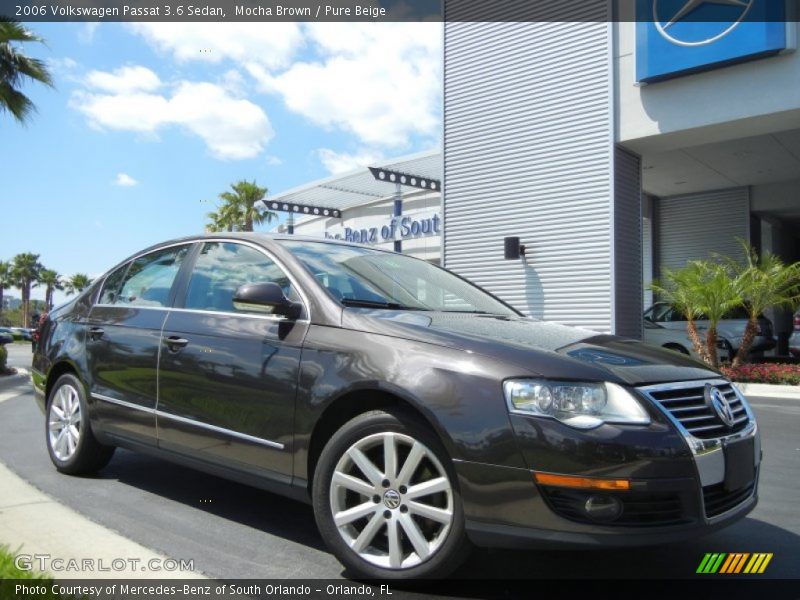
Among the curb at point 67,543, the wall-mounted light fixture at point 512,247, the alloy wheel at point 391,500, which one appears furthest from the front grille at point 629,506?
the wall-mounted light fixture at point 512,247

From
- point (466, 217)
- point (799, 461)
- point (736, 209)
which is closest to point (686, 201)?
point (736, 209)

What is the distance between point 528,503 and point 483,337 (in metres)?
0.69

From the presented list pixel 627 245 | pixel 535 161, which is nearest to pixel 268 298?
pixel 627 245

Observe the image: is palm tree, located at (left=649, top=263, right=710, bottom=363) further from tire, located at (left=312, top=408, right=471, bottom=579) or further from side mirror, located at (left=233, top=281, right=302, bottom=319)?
tire, located at (left=312, top=408, right=471, bottom=579)

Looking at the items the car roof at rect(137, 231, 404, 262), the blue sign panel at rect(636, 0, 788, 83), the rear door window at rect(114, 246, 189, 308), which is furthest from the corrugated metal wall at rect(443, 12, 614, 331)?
the rear door window at rect(114, 246, 189, 308)

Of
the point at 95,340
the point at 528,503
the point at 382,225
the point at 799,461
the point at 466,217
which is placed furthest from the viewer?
the point at 382,225

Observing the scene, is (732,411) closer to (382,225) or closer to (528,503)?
(528,503)

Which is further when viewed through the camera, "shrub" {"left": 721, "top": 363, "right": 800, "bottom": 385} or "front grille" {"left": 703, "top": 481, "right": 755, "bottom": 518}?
"shrub" {"left": 721, "top": 363, "right": 800, "bottom": 385}

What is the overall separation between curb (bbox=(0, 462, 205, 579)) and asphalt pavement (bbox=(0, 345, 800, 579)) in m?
0.13

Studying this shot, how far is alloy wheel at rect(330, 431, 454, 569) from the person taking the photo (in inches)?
103

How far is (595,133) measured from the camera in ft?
44.3

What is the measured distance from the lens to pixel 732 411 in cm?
289

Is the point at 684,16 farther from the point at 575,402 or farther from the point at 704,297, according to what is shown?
the point at 575,402

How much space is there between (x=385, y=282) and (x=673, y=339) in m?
11.6
